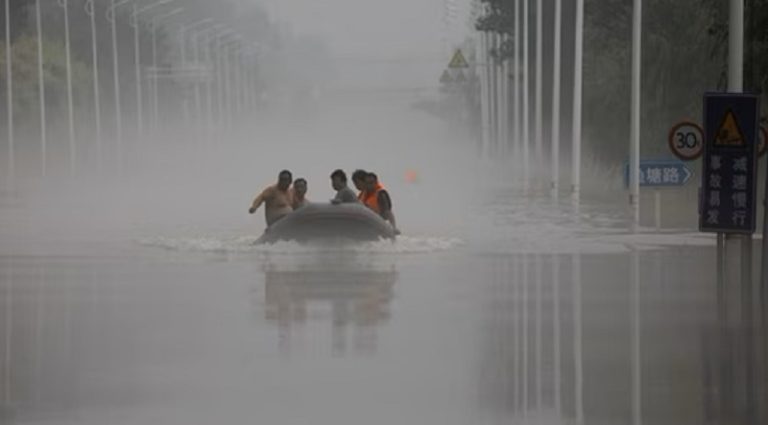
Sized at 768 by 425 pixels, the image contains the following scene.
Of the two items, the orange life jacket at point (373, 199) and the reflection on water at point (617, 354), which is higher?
the orange life jacket at point (373, 199)

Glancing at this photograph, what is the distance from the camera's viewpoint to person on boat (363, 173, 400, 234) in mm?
39812

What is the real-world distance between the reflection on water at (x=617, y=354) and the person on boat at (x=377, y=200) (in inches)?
291

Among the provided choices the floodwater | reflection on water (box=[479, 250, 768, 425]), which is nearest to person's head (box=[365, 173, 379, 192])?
the floodwater

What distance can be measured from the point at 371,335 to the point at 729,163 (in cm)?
637

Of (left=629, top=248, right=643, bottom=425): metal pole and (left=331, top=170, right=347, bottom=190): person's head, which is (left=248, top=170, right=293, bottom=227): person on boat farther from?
(left=629, top=248, right=643, bottom=425): metal pole

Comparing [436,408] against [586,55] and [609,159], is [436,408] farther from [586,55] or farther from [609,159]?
[586,55]

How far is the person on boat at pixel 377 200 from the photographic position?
3981 cm

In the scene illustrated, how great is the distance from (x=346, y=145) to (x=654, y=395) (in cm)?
17200

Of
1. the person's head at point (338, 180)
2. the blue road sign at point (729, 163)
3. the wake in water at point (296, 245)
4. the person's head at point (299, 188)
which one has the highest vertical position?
the blue road sign at point (729, 163)

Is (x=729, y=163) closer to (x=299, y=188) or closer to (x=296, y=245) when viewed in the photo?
(x=296, y=245)

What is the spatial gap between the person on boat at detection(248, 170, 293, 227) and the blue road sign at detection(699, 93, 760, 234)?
41.0 ft

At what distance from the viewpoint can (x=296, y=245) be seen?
126ft

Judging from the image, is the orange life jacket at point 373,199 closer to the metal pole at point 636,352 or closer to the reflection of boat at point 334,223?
the reflection of boat at point 334,223

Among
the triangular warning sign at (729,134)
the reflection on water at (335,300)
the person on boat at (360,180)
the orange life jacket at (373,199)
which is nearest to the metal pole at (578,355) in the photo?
the reflection on water at (335,300)
